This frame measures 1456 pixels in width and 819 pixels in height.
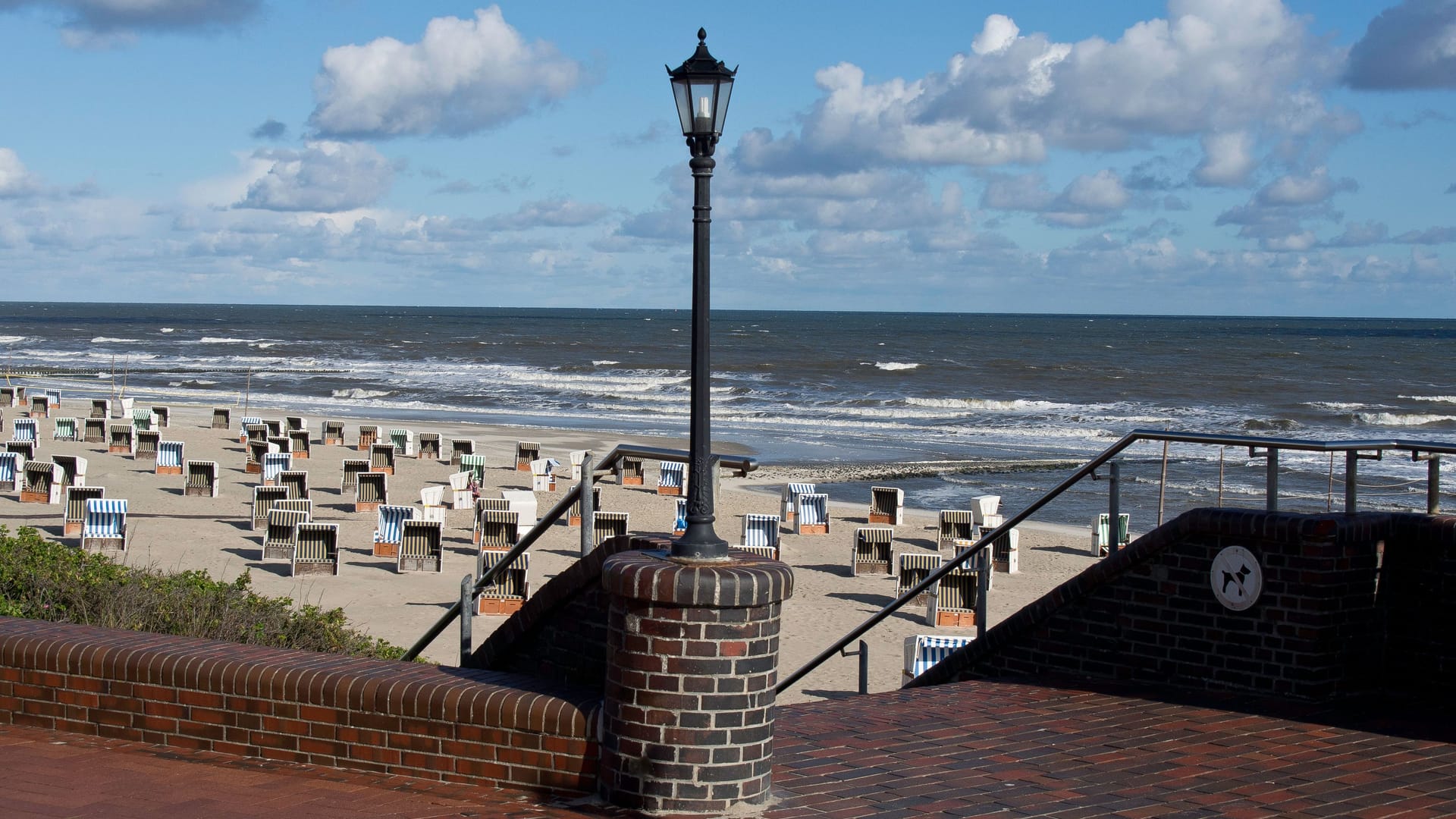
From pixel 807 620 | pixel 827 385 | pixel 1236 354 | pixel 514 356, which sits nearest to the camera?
pixel 807 620

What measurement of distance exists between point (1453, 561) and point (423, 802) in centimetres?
496

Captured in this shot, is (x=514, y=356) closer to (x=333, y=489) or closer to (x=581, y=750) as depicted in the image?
(x=333, y=489)

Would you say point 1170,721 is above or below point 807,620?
above

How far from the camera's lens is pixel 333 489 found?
24484 mm

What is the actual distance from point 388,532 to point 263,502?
2.96m

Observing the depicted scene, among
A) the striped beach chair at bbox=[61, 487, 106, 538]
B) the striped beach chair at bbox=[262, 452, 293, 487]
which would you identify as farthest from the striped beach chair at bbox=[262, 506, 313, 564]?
the striped beach chair at bbox=[262, 452, 293, 487]

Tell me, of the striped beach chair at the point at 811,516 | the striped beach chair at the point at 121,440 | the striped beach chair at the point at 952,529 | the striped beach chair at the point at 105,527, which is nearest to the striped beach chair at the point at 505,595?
the striped beach chair at the point at 105,527

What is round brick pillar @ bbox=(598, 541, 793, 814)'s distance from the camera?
482cm

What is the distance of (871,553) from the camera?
18125 mm

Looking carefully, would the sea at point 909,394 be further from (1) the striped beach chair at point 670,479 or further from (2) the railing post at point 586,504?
(1) the striped beach chair at point 670,479

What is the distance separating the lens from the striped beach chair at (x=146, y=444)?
90.9 feet

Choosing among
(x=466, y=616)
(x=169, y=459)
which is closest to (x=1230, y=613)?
(x=466, y=616)

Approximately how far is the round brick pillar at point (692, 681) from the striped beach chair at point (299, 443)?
25.5 meters

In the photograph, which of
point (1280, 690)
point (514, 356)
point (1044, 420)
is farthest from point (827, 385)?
point (1280, 690)
